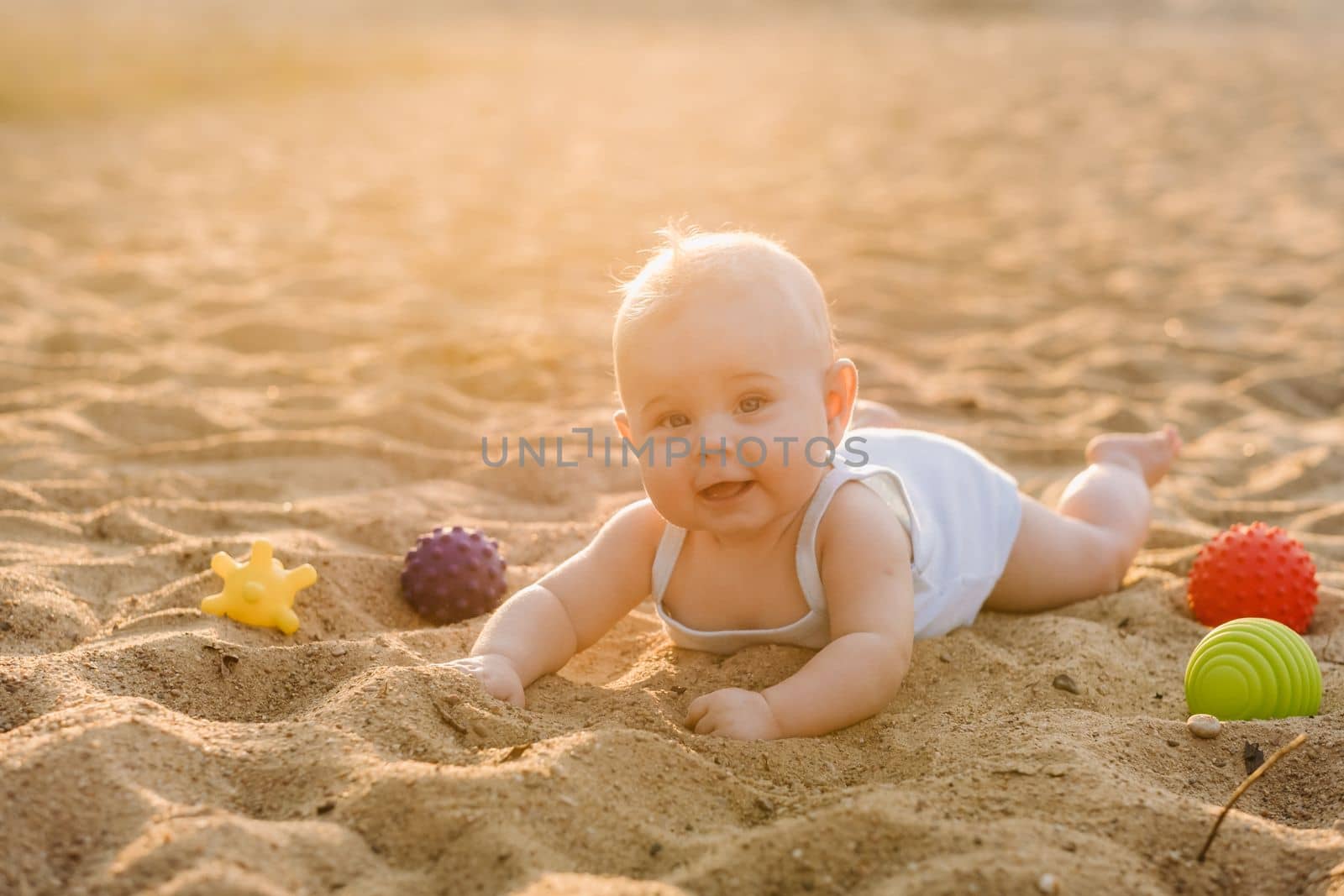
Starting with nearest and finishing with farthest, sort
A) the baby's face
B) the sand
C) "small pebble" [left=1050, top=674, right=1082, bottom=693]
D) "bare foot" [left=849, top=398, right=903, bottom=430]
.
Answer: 1. the sand
2. the baby's face
3. "small pebble" [left=1050, top=674, right=1082, bottom=693]
4. "bare foot" [left=849, top=398, right=903, bottom=430]

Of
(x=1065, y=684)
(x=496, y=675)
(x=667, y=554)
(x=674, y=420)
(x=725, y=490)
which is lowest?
(x=1065, y=684)

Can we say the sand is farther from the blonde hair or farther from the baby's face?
the blonde hair

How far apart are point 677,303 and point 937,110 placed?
10336 mm

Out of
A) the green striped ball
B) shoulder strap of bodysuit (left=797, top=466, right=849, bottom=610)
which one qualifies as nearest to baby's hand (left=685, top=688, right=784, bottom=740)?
shoulder strap of bodysuit (left=797, top=466, right=849, bottom=610)

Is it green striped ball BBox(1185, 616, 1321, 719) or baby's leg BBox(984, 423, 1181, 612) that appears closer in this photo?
green striped ball BBox(1185, 616, 1321, 719)

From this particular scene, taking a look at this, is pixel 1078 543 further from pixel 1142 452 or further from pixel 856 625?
pixel 856 625

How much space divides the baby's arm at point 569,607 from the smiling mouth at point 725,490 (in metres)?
0.37

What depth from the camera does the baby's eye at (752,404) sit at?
252cm

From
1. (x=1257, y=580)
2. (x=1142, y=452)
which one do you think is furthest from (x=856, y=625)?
(x=1142, y=452)

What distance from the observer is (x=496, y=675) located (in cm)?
254

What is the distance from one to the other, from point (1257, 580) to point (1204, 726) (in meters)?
0.77

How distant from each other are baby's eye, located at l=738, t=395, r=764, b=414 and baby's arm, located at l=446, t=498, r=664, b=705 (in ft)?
1.61

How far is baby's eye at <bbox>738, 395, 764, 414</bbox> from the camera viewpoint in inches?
99.2

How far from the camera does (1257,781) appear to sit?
223cm
